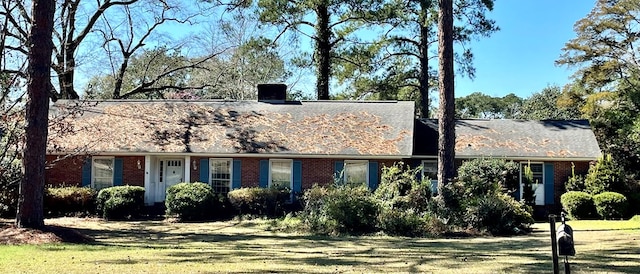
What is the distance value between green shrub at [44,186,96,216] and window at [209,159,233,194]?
4569 mm

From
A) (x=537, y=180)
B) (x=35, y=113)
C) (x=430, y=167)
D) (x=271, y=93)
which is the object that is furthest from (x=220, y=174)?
(x=537, y=180)

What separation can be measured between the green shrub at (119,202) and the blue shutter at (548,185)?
1602 cm

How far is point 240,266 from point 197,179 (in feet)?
48.9

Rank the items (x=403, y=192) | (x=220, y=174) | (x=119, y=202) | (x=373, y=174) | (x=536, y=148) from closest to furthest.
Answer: (x=403, y=192) < (x=119, y=202) < (x=373, y=174) < (x=220, y=174) < (x=536, y=148)

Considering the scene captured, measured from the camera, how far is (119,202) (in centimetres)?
2172

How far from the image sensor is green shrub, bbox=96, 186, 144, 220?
71.4 feet

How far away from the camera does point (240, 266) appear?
32.1 feet

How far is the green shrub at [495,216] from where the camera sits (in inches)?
679

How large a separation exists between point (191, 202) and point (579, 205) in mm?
14185

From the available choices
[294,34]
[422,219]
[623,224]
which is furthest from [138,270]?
[294,34]

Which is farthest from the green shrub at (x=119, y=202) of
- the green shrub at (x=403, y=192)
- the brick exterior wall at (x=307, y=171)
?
the green shrub at (x=403, y=192)

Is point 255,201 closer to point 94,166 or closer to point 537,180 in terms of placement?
point 94,166

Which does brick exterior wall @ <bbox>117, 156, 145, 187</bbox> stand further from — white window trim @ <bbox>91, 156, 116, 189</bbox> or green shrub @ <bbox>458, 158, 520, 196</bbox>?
green shrub @ <bbox>458, 158, 520, 196</bbox>

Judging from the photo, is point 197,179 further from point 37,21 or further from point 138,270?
point 138,270
